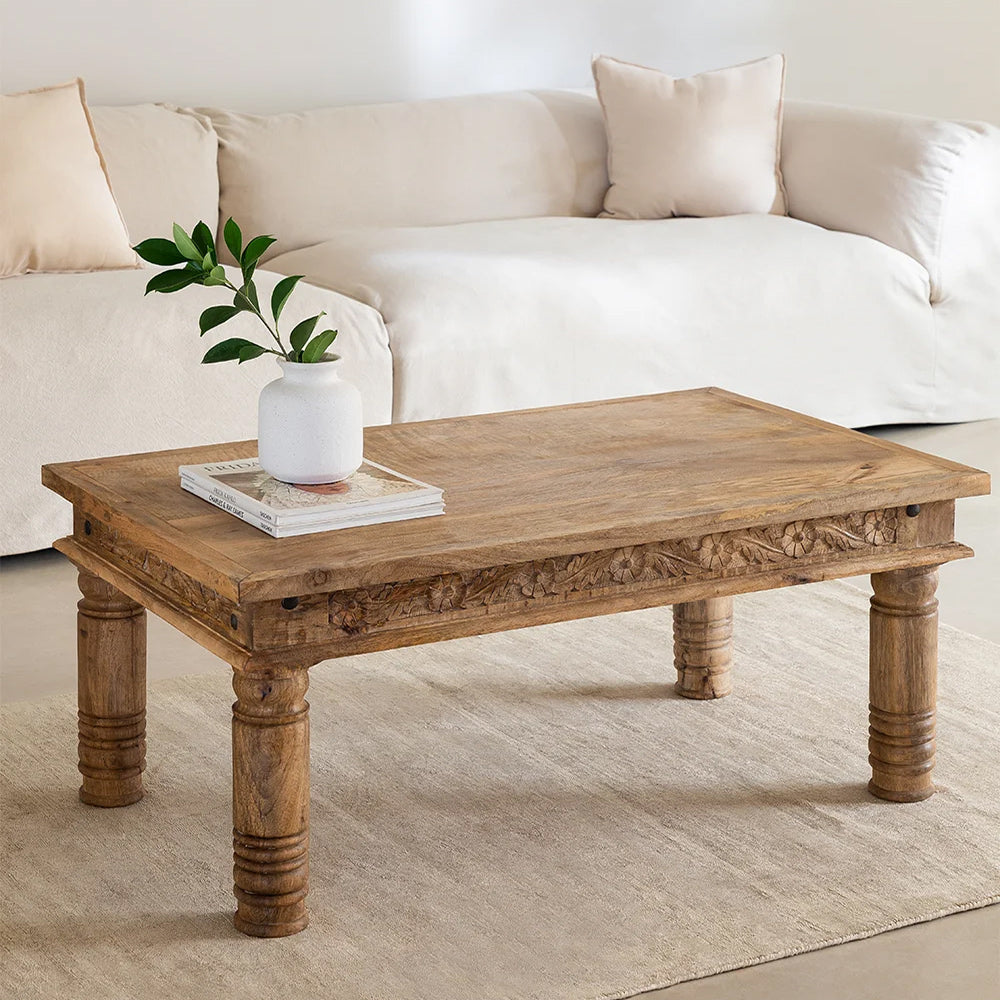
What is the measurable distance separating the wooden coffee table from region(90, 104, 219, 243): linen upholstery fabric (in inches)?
65.3

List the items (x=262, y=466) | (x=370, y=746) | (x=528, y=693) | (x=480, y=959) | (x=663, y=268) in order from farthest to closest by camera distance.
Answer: (x=663, y=268)
(x=528, y=693)
(x=370, y=746)
(x=262, y=466)
(x=480, y=959)

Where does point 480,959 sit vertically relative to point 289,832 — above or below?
below

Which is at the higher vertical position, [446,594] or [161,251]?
[161,251]

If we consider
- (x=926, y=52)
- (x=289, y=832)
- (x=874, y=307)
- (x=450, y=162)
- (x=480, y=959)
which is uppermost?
(x=926, y=52)

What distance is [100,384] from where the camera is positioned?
295 cm

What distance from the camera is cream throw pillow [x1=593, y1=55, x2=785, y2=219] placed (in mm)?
4098

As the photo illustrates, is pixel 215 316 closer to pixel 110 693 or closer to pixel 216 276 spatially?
pixel 216 276

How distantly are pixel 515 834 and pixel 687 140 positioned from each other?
2519 millimetres

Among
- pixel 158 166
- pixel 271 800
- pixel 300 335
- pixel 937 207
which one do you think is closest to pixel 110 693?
pixel 271 800

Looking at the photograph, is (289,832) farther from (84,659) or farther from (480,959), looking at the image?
(84,659)

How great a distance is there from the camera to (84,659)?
78.0 inches

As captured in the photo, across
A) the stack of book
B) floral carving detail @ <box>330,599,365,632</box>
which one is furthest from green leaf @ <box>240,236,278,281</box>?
floral carving detail @ <box>330,599,365,632</box>

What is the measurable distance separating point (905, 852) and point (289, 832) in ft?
2.36

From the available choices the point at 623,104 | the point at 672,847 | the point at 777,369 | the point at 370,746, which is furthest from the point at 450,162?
the point at 672,847
